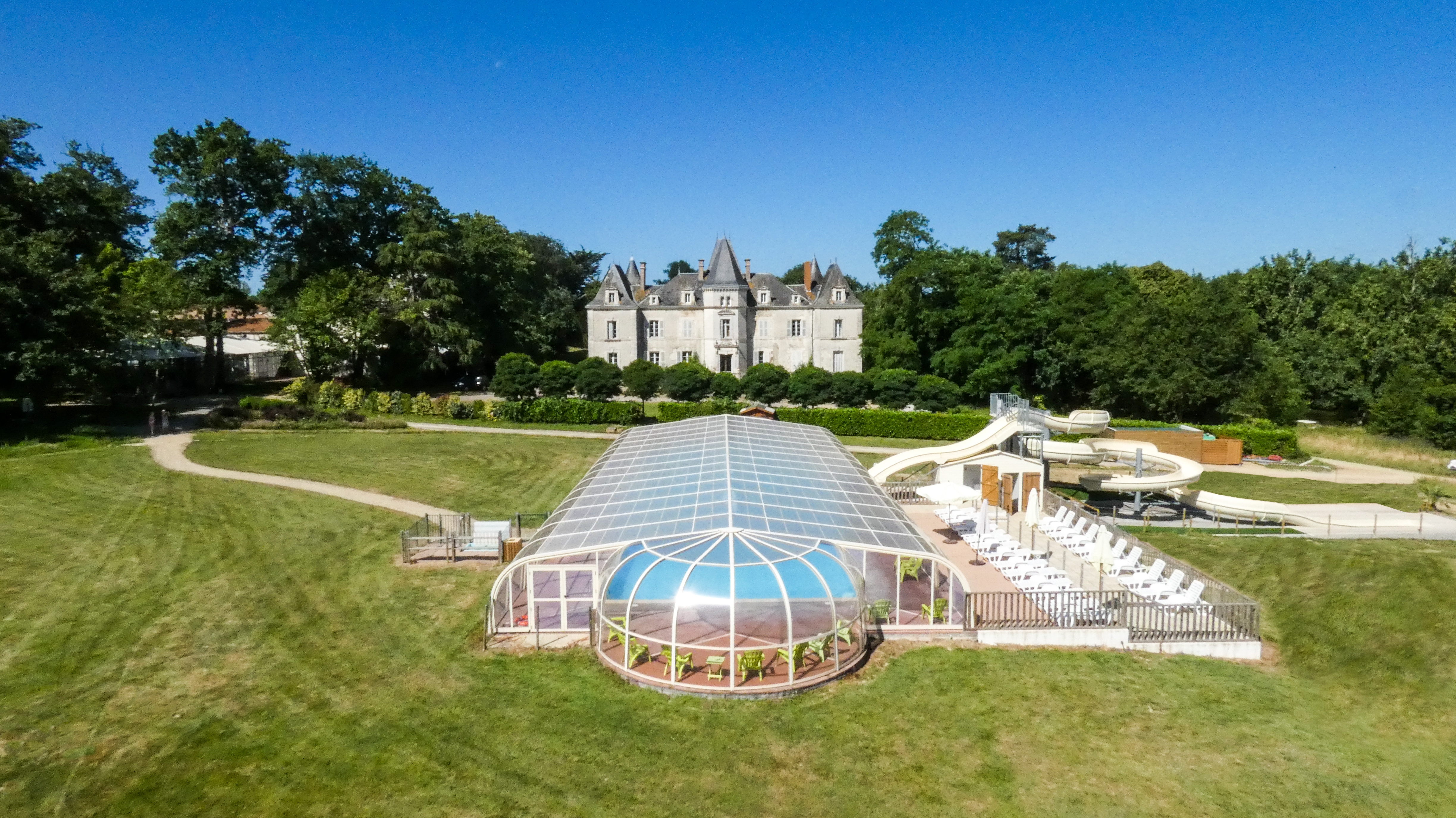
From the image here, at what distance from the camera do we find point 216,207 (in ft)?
166

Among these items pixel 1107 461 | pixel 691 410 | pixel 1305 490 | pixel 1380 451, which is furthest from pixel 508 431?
pixel 1380 451

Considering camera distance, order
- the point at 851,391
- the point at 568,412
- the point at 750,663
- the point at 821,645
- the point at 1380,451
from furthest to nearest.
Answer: the point at 851,391 → the point at 568,412 → the point at 1380,451 → the point at 821,645 → the point at 750,663

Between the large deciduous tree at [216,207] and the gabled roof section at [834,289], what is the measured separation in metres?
38.2

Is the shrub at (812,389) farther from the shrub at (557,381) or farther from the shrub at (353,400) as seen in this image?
the shrub at (353,400)

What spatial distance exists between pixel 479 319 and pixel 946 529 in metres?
43.1

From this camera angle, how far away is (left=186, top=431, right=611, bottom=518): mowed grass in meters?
26.2

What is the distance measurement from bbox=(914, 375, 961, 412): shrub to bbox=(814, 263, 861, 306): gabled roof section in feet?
48.3

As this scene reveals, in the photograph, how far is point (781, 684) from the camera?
39.7ft

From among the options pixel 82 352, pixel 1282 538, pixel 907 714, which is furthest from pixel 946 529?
pixel 82 352

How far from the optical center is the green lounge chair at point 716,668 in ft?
40.1

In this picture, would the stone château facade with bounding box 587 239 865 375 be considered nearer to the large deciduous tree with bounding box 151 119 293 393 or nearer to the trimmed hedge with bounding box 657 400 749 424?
the trimmed hedge with bounding box 657 400 749 424

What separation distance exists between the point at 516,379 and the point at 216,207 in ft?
82.9

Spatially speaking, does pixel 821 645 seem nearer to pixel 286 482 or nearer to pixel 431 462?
pixel 286 482

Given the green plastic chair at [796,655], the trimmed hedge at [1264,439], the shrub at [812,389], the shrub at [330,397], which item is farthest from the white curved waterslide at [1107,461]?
the shrub at [330,397]
